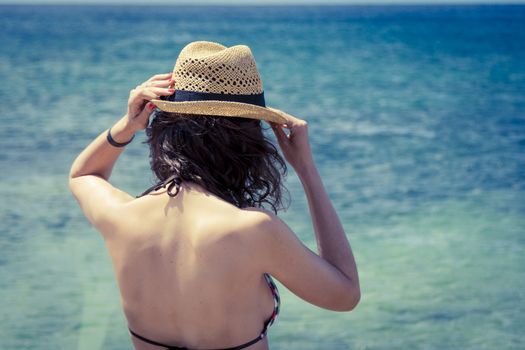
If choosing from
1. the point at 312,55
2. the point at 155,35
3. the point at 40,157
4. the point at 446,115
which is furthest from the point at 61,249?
the point at 155,35

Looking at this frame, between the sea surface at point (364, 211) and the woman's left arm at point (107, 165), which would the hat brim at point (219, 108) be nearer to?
the woman's left arm at point (107, 165)

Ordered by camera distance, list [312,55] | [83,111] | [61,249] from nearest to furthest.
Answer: [61,249] < [83,111] < [312,55]

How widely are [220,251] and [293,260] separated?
16 cm

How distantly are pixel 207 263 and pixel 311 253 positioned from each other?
0.77 ft

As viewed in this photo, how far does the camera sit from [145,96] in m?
2.00

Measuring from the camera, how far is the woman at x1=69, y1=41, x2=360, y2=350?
181 centimetres

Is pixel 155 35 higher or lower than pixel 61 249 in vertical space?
lower

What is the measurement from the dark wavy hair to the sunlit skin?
1.7 inches

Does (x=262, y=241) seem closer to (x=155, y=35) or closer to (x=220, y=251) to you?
(x=220, y=251)

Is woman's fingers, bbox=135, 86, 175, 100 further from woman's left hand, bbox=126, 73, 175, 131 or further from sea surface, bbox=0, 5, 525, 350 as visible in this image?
sea surface, bbox=0, 5, 525, 350

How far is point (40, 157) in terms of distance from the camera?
31.2 ft

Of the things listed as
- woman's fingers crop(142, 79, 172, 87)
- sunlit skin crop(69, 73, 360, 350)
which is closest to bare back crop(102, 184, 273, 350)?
sunlit skin crop(69, 73, 360, 350)

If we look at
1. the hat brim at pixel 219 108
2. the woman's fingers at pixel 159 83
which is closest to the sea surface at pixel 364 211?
the woman's fingers at pixel 159 83

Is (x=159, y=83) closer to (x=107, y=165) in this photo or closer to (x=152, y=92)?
(x=152, y=92)
